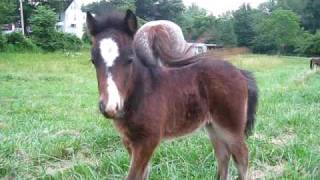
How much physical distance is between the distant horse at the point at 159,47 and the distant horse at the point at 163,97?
0.08 meters

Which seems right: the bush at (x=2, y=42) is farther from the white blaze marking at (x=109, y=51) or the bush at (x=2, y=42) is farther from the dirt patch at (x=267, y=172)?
the white blaze marking at (x=109, y=51)

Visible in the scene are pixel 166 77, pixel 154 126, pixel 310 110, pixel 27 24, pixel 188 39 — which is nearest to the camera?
pixel 154 126

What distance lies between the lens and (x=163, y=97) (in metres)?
3.46

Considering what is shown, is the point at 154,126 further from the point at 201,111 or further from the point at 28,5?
the point at 28,5

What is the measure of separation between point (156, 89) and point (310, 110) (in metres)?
4.16

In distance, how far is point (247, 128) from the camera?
4164 millimetres

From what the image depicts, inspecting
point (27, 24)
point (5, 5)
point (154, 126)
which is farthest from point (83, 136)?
point (27, 24)

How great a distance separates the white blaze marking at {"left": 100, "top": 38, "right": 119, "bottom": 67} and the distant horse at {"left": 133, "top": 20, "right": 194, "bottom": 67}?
381 mm

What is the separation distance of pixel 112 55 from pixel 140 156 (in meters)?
0.74

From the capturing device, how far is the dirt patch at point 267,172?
413 cm

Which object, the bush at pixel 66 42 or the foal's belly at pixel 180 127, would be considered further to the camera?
the bush at pixel 66 42

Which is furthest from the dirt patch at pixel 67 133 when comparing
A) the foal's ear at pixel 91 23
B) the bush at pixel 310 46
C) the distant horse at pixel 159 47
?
the bush at pixel 310 46

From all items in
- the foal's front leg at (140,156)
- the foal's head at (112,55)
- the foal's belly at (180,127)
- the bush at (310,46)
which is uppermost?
the foal's head at (112,55)

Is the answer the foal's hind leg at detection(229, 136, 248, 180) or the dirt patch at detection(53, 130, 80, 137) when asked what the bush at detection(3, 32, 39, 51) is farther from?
the foal's hind leg at detection(229, 136, 248, 180)
